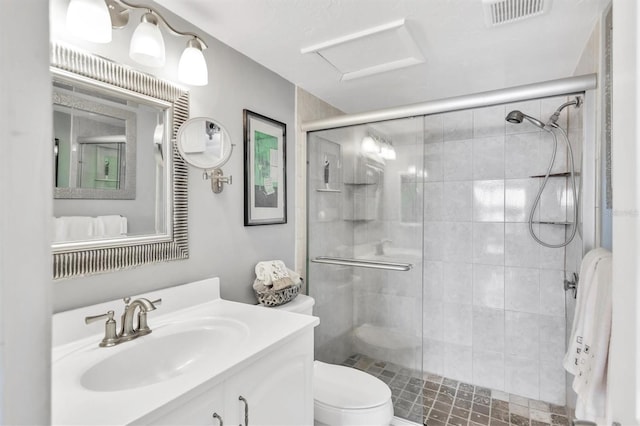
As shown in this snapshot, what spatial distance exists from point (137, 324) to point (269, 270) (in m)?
0.76

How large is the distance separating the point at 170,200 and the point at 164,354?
613 millimetres

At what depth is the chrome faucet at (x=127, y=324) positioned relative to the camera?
3.56 ft

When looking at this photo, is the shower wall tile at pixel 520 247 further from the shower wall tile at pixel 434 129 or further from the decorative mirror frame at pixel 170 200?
the decorative mirror frame at pixel 170 200

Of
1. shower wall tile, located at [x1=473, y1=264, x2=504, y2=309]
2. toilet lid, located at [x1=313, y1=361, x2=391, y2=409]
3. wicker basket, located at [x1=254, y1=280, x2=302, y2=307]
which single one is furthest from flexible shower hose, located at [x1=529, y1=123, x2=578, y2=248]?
wicker basket, located at [x1=254, y1=280, x2=302, y2=307]

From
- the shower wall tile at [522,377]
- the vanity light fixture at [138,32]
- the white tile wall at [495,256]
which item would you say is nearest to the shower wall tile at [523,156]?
the white tile wall at [495,256]

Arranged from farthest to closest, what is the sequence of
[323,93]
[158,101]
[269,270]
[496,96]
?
[323,93], [269,270], [496,96], [158,101]

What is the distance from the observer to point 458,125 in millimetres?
2506

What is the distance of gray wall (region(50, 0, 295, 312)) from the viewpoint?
1173 millimetres

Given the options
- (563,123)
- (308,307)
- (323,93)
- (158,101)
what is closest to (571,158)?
(563,123)

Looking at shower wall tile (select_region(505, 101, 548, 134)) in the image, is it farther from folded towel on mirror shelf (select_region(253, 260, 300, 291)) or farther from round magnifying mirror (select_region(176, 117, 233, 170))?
round magnifying mirror (select_region(176, 117, 233, 170))

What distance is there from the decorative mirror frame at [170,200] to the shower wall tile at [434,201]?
187 cm

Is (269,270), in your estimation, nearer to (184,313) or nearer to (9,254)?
(184,313)

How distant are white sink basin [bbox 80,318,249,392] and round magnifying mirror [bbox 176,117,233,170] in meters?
0.70

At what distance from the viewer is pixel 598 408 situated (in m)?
1.16
